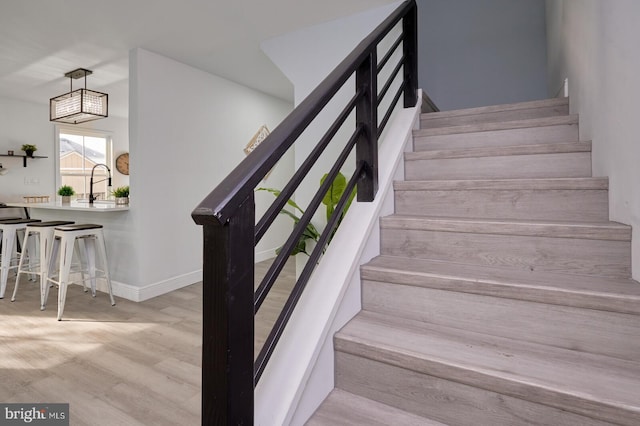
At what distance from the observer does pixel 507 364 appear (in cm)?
95

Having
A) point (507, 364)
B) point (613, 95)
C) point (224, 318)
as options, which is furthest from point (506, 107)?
point (224, 318)

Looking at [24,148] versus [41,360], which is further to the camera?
[24,148]

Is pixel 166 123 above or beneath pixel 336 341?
above

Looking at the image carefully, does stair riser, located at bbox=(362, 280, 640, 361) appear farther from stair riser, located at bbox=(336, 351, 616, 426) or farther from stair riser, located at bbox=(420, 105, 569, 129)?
stair riser, located at bbox=(420, 105, 569, 129)

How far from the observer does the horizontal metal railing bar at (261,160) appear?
0.67m

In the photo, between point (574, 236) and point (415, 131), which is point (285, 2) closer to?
point (415, 131)

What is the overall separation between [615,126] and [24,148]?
6.75 m

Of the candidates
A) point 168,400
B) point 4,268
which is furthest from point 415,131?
point 4,268

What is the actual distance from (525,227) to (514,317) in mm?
354

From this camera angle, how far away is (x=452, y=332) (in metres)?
1.14

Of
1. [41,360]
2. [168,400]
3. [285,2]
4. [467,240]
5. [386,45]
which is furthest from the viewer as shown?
[386,45]

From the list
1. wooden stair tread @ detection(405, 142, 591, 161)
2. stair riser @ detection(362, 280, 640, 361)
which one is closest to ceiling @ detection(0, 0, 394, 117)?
wooden stair tread @ detection(405, 142, 591, 161)

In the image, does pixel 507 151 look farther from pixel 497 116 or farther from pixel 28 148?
pixel 28 148

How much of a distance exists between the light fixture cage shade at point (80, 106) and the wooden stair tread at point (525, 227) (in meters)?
3.34
